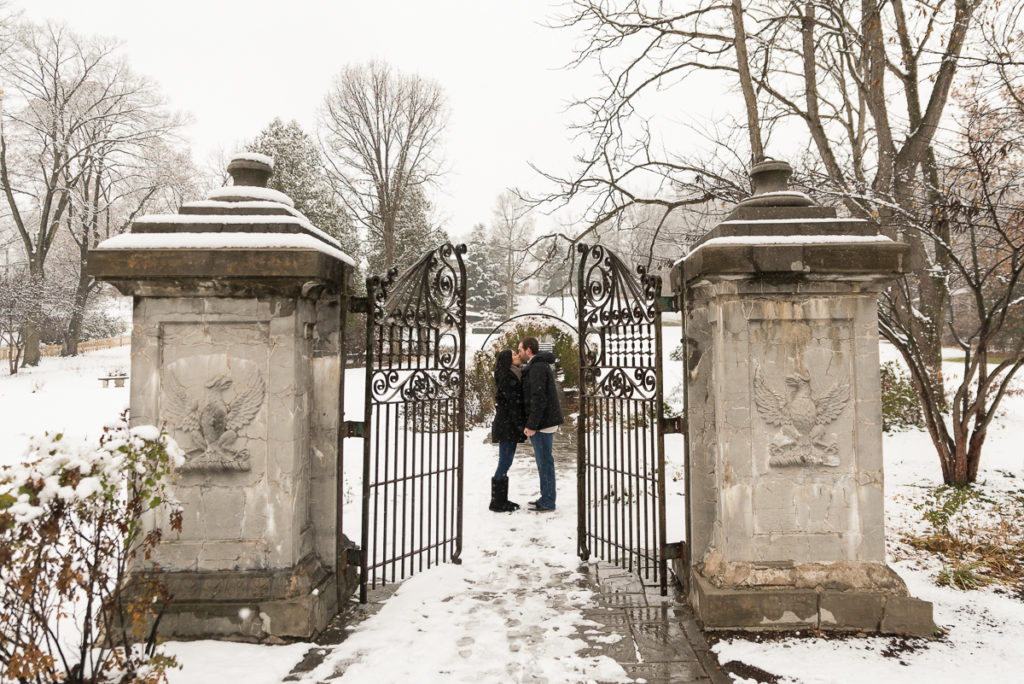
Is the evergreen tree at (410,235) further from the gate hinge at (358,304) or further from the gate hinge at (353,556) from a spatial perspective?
the gate hinge at (353,556)

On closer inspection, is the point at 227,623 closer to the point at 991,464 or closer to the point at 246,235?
the point at 246,235

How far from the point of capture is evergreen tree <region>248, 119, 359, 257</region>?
2284cm

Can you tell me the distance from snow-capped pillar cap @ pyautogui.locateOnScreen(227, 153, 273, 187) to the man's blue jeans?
3.55m

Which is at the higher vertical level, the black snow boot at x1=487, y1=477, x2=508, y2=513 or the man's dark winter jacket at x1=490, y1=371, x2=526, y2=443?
the man's dark winter jacket at x1=490, y1=371, x2=526, y2=443

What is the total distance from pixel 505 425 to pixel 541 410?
0.52 m

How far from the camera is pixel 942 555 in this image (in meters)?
4.43

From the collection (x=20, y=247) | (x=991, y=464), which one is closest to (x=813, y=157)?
(x=991, y=464)

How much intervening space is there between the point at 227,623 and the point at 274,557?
420mm

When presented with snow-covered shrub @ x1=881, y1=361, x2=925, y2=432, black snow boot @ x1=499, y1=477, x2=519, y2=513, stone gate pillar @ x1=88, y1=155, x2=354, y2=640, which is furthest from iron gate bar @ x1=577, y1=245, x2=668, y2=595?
snow-covered shrub @ x1=881, y1=361, x2=925, y2=432

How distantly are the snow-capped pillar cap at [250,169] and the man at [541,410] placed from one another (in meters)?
2.98

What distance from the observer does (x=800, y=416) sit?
3322 mm

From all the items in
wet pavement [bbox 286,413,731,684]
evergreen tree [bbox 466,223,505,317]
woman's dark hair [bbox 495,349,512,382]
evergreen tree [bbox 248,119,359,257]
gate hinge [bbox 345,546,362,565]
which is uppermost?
evergreen tree [bbox 248,119,359,257]

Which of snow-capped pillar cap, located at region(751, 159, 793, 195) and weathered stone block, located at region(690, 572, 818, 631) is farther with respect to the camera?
snow-capped pillar cap, located at region(751, 159, 793, 195)

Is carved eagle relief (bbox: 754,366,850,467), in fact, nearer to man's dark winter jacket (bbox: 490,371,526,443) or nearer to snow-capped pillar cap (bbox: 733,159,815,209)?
snow-capped pillar cap (bbox: 733,159,815,209)
